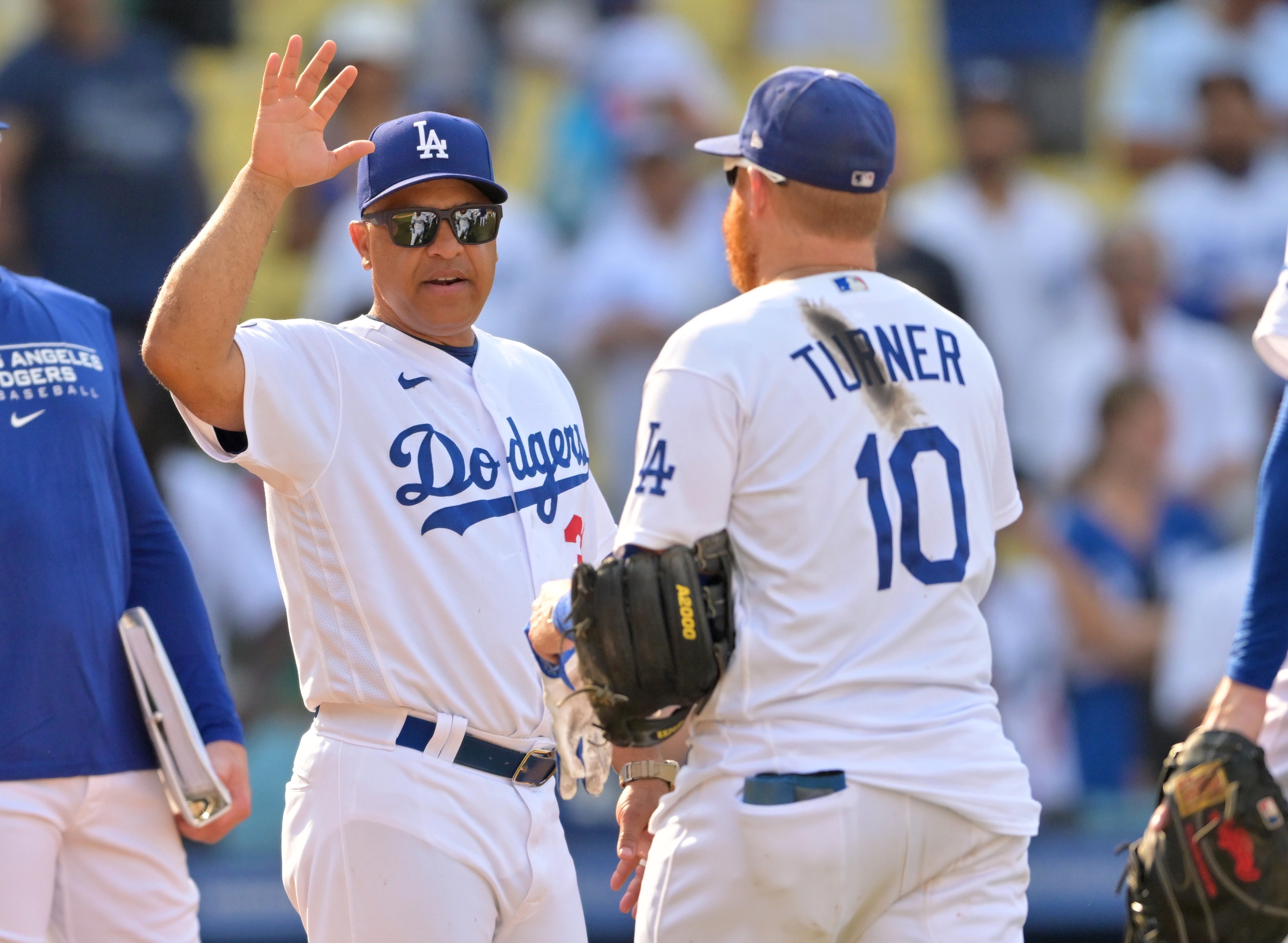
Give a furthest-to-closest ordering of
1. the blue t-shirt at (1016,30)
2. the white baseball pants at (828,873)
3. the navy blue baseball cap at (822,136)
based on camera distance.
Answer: the blue t-shirt at (1016,30) → the navy blue baseball cap at (822,136) → the white baseball pants at (828,873)

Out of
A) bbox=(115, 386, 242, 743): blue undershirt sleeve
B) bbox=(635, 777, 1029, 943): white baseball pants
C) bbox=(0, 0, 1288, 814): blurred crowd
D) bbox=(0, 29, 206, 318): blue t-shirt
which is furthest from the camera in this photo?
bbox=(0, 29, 206, 318): blue t-shirt

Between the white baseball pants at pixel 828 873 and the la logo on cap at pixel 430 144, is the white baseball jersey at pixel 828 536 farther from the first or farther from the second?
the la logo on cap at pixel 430 144

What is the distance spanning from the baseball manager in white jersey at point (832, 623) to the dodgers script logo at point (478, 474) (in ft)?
1.85

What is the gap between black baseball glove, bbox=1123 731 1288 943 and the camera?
10.5 ft

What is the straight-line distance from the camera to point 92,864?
137 inches

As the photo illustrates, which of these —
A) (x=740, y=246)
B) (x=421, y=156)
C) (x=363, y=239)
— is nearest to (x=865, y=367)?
(x=740, y=246)

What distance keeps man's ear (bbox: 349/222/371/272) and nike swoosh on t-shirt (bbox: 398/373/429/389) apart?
0.27 m

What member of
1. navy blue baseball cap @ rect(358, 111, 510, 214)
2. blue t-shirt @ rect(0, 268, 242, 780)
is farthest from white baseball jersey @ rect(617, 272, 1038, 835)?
blue t-shirt @ rect(0, 268, 242, 780)

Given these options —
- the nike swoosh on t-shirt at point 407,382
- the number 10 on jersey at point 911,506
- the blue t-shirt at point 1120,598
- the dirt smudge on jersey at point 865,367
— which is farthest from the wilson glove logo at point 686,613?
the blue t-shirt at point 1120,598

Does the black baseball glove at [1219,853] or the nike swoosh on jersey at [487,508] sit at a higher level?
the nike swoosh on jersey at [487,508]

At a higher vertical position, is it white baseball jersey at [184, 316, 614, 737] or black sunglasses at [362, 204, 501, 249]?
black sunglasses at [362, 204, 501, 249]

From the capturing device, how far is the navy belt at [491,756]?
10.5 feet

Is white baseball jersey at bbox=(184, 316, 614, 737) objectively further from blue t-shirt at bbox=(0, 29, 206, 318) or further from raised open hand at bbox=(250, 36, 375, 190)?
blue t-shirt at bbox=(0, 29, 206, 318)

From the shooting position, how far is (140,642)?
3.54 m
